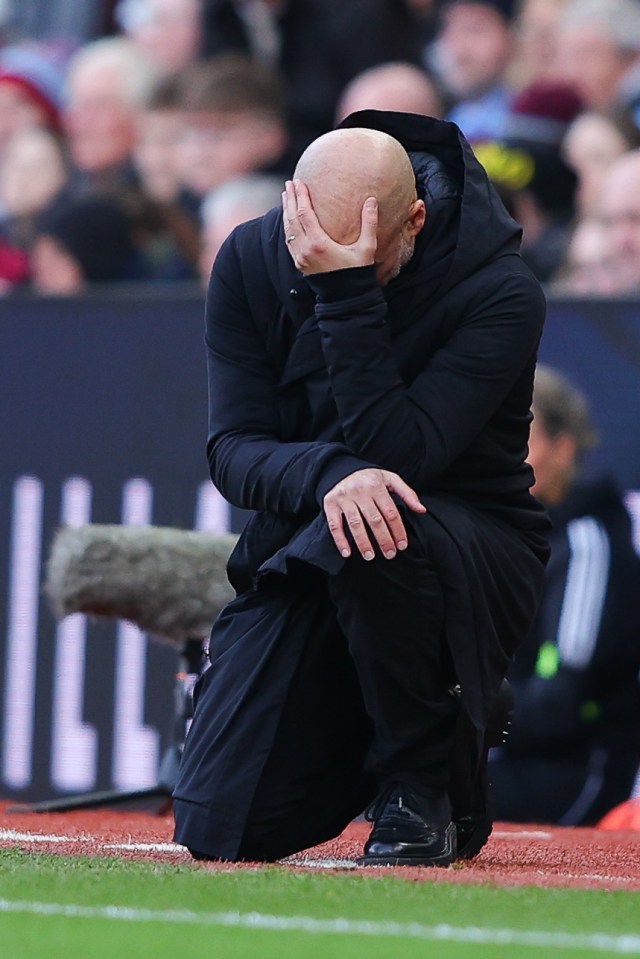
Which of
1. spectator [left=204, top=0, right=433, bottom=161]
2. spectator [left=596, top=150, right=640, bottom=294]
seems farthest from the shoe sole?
spectator [left=204, top=0, right=433, bottom=161]

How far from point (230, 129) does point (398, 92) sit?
822mm

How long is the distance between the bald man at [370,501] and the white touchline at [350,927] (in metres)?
0.82

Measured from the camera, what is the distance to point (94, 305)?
6289 mm

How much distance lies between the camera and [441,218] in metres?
3.82

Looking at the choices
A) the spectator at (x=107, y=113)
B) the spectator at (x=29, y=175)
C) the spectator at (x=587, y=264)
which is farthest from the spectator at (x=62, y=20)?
the spectator at (x=587, y=264)

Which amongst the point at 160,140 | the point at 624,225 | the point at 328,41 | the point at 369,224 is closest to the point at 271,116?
the point at 160,140

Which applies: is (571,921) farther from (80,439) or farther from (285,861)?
(80,439)

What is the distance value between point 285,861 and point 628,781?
6.76ft

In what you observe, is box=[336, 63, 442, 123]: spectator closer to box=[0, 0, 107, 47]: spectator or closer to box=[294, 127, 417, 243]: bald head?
box=[0, 0, 107, 47]: spectator

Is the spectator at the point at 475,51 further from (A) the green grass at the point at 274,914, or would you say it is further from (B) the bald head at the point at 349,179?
(A) the green grass at the point at 274,914

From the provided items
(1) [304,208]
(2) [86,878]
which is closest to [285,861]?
(2) [86,878]

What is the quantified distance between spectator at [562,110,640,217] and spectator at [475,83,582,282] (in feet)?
0.13

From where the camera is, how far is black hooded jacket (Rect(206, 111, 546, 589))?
3635 millimetres

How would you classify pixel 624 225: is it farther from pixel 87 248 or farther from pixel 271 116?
pixel 87 248
